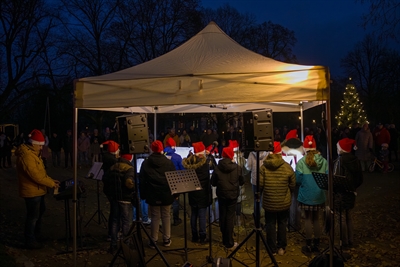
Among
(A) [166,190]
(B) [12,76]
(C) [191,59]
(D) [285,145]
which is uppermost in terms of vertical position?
(B) [12,76]

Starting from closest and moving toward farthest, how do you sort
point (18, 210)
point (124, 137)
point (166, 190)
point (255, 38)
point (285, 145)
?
point (124, 137)
point (166, 190)
point (285, 145)
point (18, 210)
point (255, 38)

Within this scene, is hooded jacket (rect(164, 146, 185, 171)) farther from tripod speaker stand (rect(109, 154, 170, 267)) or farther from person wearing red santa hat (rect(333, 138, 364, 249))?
person wearing red santa hat (rect(333, 138, 364, 249))

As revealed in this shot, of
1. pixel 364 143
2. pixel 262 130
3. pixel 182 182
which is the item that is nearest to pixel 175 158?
pixel 182 182

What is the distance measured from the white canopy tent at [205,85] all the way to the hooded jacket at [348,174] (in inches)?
54.1

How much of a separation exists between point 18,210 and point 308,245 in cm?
754

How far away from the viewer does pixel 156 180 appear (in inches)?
239

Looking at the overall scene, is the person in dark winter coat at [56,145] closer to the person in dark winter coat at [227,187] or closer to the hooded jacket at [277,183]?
the person in dark winter coat at [227,187]

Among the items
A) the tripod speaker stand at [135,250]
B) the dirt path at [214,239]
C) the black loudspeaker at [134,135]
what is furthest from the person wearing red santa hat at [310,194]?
the black loudspeaker at [134,135]

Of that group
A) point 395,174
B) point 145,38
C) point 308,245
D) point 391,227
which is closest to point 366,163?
point 395,174

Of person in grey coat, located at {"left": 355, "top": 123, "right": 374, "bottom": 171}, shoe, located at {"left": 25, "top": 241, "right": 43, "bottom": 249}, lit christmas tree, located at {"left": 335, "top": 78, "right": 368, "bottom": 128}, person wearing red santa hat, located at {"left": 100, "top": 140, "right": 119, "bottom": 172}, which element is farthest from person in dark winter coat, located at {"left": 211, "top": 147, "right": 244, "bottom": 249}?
lit christmas tree, located at {"left": 335, "top": 78, "right": 368, "bottom": 128}

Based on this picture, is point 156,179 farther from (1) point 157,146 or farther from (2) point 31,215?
(2) point 31,215

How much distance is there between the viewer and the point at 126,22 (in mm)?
26172

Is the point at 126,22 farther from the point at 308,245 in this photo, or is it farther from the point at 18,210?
the point at 308,245

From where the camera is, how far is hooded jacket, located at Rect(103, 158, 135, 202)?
19.3ft
